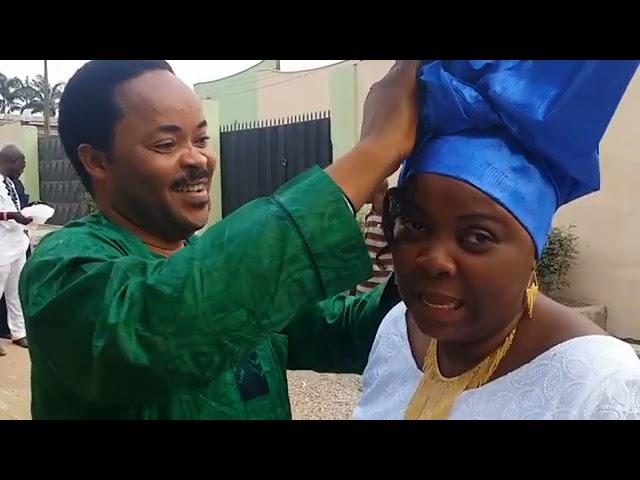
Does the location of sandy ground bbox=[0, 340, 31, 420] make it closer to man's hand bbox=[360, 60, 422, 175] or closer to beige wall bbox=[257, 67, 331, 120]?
man's hand bbox=[360, 60, 422, 175]

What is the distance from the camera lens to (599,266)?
560 centimetres

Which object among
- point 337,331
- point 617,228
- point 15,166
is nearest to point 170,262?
point 337,331

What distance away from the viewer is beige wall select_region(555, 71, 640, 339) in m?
5.30

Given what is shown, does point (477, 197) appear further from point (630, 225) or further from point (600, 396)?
point (630, 225)

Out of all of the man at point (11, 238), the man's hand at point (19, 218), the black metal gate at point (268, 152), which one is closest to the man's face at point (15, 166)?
the man at point (11, 238)

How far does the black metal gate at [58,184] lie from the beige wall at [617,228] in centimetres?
1082

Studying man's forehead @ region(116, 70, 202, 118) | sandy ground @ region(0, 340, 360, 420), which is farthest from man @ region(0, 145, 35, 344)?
man's forehead @ region(116, 70, 202, 118)

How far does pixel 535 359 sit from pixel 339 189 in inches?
21.8

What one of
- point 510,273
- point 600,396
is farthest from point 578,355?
point 510,273

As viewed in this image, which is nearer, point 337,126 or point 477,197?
point 477,197

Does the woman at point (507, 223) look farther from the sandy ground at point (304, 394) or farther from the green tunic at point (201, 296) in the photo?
the sandy ground at point (304, 394)

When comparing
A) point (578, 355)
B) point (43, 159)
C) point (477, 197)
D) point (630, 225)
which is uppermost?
point (477, 197)

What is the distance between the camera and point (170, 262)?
101 cm

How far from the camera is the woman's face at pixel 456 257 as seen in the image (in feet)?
4.04
